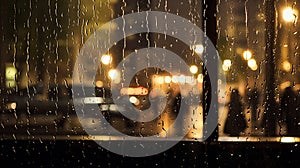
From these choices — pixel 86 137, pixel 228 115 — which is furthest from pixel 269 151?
pixel 86 137

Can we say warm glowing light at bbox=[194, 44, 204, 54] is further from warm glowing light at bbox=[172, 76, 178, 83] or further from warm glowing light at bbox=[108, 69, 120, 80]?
warm glowing light at bbox=[108, 69, 120, 80]

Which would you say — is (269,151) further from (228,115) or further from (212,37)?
(212,37)

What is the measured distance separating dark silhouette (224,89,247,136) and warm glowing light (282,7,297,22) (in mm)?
536

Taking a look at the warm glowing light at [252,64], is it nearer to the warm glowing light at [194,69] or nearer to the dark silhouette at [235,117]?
the dark silhouette at [235,117]

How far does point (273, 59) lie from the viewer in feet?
13.1

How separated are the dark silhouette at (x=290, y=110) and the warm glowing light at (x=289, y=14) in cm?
42

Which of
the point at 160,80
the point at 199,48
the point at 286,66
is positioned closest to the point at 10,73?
the point at 160,80

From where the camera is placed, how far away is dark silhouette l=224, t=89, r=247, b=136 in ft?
13.1

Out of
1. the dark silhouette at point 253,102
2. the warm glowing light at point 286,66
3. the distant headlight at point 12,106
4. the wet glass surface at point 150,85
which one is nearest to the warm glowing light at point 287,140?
the wet glass surface at point 150,85

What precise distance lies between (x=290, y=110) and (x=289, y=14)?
59cm

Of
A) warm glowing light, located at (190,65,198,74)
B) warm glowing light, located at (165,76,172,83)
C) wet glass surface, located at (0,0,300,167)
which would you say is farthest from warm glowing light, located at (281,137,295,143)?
warm glowing light, located at (165,76,172,83)

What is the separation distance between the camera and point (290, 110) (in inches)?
157

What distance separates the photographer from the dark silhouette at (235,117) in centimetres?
399

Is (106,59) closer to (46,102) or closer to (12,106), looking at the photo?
(46,102)
